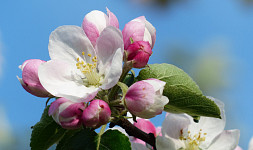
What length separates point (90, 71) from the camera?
4.60 ft

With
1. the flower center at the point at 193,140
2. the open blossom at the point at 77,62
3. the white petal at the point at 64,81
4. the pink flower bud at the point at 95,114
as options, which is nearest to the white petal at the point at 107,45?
the open blossom at the point at 77,62

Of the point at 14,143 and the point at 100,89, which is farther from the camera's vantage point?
the point at 14,143

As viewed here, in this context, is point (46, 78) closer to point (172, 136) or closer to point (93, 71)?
point (93, 71)

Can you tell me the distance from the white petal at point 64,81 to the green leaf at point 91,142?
0.13 meters

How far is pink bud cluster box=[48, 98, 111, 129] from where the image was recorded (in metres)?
1.11

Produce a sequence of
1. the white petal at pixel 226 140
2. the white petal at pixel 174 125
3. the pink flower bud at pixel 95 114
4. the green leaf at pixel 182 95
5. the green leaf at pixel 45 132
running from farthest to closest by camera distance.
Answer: the white petal at pixel 226 140, the white petal at pixel 174 125, the green leaf at pixel 45 132, the green leaf at pixel 182 95, the pink flower bud at pixel 95 114

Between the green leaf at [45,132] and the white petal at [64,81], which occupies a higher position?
the white petal at [64,81]

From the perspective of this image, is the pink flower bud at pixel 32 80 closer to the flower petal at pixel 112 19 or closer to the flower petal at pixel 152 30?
the flower petal at pixel 112 19

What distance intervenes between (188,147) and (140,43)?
0.59 meters

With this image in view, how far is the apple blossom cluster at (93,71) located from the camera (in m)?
1.14

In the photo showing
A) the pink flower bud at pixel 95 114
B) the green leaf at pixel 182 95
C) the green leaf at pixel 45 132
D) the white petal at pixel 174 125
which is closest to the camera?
the pink flower bud at pixel 95 114

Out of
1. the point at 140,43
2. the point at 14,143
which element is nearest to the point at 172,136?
the point at 140,43

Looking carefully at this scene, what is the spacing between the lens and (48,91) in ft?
3.98

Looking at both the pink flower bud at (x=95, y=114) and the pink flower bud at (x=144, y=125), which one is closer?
the pink flower bud at (x=95, y=114)
